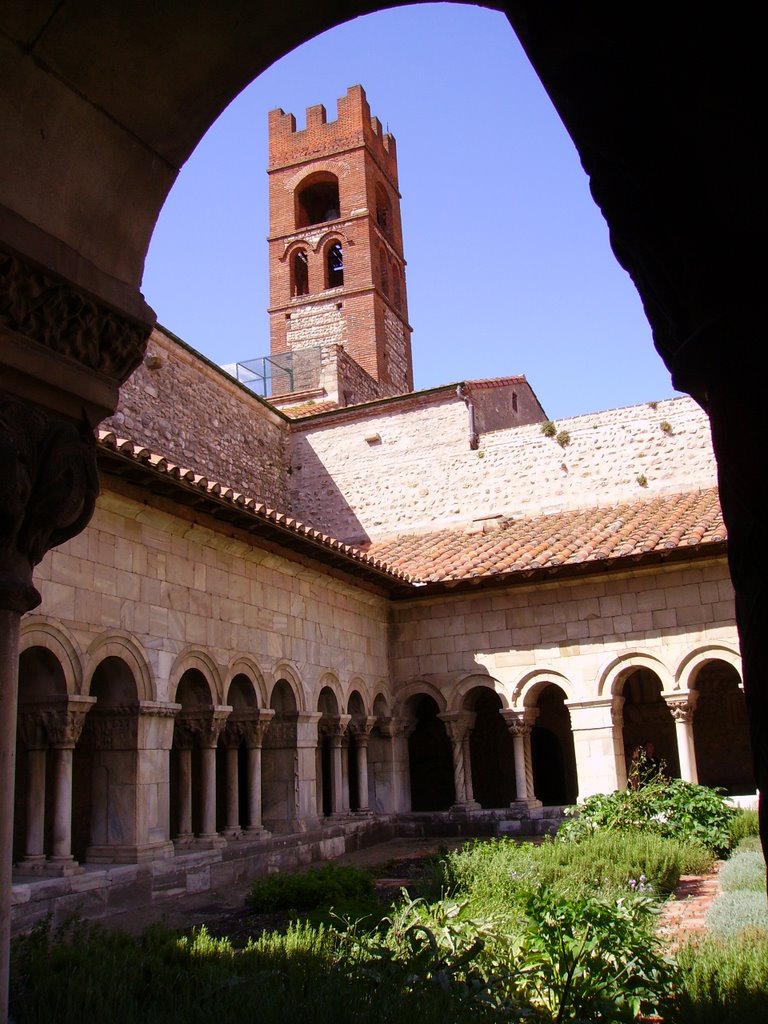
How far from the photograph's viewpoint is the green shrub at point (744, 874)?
663 cm

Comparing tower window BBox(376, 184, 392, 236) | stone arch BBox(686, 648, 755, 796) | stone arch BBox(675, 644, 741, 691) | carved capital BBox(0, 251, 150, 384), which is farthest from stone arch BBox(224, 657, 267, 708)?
tower window BBox(376, 184, 392, 236)

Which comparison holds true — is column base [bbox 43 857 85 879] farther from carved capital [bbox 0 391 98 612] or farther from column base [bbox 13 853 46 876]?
carved capital [bbox 0 391 98 612]

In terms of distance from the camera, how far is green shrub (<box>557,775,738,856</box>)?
8984 mm

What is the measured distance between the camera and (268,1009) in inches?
137

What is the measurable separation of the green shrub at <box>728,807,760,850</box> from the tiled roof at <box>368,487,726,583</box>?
301 centimetres

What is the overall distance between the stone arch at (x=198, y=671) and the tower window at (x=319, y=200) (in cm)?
2219

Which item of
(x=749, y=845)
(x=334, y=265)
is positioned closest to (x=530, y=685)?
(x=749, y=845)

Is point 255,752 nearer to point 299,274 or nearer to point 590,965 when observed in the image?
point 590,965

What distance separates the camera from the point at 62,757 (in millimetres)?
7375

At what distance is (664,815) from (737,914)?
13.6 feet

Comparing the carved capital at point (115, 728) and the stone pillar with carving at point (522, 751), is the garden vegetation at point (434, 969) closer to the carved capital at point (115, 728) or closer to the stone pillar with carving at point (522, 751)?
the carved capital at point (115, 728)

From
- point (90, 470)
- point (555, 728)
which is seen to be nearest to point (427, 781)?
point (555, 728)

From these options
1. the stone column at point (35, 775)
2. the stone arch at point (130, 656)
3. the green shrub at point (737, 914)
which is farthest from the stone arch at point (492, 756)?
the green shrub at point (737, 914)

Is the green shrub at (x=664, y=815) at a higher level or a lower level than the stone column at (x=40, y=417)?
lower
